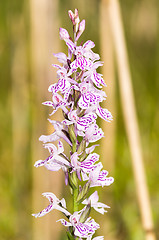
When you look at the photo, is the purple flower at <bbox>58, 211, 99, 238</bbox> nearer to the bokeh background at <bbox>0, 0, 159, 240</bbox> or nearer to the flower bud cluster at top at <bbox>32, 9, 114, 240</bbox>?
the flower bud cluster at top at <bbox>32, 9, 114, 240</bbox>

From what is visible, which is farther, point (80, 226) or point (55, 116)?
point (55, 116)

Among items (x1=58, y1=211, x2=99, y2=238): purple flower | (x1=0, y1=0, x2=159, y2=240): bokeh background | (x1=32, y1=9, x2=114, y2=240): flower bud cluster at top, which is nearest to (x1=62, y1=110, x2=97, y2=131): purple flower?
(x1=32, y1=9, x2=114, y2=240): flower bud cluster at top

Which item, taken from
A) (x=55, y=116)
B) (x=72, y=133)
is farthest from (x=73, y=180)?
(x=55, y=116)

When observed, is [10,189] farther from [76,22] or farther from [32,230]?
[76,22]

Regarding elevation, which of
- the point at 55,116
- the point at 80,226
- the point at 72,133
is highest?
the point at 55,116

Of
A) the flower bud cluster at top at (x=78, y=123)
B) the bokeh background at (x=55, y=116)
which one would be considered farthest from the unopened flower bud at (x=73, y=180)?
the bokeh background at (x=55, y=116)

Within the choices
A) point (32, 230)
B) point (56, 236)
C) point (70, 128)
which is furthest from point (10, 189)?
point (70, 128)

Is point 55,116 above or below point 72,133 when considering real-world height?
above

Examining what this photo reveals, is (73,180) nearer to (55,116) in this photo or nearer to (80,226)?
(80,226)
